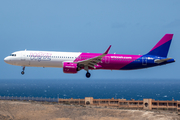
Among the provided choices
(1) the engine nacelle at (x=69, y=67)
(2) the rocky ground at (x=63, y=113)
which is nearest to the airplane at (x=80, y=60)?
(1) the engine nacelle at (x=69, y=67)

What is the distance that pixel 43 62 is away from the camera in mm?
61688

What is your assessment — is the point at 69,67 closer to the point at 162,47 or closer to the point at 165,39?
the point at 162,47

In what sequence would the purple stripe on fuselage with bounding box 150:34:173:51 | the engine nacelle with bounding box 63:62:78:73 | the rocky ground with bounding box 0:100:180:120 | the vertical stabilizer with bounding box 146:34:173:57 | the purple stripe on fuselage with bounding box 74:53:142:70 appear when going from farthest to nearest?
the rocky ground with bounding box 0:100:180:120
the purple stripe on fuselage with bounding box 150:34:173:51
the vertical stabilizer with bounding box 146:34:173:57
the purple stripe on fuselage with bounding box 74:53:142:70
the engine nacelle with bounding box 63:62:78:73

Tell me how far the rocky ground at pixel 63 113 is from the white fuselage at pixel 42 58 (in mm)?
34851

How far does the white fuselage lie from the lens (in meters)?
61.6

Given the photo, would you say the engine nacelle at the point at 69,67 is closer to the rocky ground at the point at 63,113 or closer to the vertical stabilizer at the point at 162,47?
the vertical stabilizer at the point at 162,47

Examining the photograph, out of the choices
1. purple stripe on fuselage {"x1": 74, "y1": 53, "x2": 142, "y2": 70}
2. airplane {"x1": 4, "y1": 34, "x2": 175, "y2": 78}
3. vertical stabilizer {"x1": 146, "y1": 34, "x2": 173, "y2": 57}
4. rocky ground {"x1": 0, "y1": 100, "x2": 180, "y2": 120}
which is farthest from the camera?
rocky ground {"x1": 0, "y1": 100, "x2": 180, "y2": 120}

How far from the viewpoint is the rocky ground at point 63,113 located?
93250mm

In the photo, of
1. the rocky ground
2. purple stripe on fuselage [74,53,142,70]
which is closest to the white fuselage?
purple stripe on fuselage [74,53,142,70]

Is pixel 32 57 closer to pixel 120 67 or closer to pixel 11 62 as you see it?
pixel 11 62

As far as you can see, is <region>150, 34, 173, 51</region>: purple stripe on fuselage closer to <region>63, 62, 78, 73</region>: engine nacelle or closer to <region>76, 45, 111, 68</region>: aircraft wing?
<region>76, 45, 111, 68</region>: aircraft wing

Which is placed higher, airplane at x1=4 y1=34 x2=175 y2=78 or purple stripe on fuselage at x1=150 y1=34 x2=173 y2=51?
purple stripe on fuselage at x1=150 y1=34 x2=173 y2=51

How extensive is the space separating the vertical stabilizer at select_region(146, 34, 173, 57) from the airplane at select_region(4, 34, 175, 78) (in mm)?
2740

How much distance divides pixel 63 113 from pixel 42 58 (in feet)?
130
